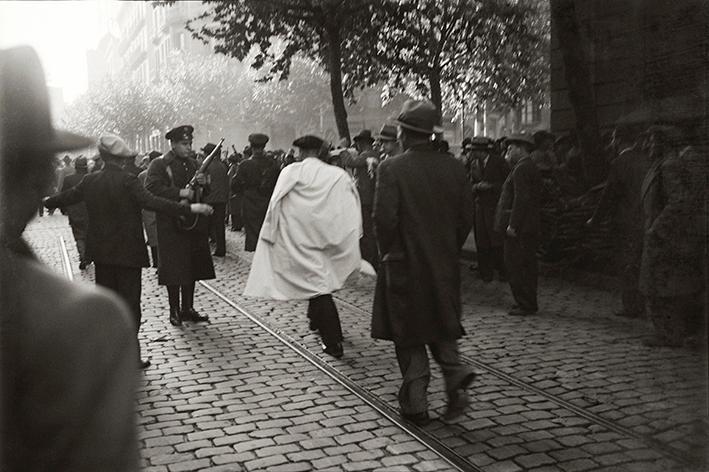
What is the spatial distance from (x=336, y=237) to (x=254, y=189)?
5.66m

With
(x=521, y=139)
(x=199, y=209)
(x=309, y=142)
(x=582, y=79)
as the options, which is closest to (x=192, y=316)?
(x=199, y=209)

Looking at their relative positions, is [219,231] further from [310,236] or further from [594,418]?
[594,418]

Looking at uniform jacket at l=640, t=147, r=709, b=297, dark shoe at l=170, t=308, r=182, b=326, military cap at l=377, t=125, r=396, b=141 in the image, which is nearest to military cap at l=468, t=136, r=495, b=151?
military cap at l=377, t=125, r=396, b=141

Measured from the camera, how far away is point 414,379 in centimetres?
520

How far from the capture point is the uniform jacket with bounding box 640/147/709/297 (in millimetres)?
7016

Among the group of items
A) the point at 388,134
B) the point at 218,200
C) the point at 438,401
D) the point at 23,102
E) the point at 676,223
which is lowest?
the point at 438,401

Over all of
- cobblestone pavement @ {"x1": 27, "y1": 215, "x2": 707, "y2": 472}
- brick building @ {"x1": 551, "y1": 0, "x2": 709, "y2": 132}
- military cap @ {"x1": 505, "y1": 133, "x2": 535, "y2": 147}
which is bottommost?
cobblestone pavement @ {"x1": 27, "y1": 215, "x2": 707, "y2": 472}

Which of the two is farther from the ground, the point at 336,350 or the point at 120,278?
the point at 120,278

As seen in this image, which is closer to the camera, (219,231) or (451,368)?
(451,368)

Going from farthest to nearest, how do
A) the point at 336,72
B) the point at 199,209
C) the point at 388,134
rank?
the point at 336,72 < the point at 388,134 < the point at 199,209

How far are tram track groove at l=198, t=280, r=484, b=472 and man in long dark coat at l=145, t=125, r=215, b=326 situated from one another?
0.88 m

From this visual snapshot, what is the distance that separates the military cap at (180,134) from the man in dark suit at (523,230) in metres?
3.38

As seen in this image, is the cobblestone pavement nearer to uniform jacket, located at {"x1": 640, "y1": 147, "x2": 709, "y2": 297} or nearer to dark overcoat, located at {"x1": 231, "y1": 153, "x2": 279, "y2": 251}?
uniform jacket, located at {"x1": 640, "y1": 147, "x2": 709, "y2": 297}

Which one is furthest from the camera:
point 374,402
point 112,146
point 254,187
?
point 254,187
